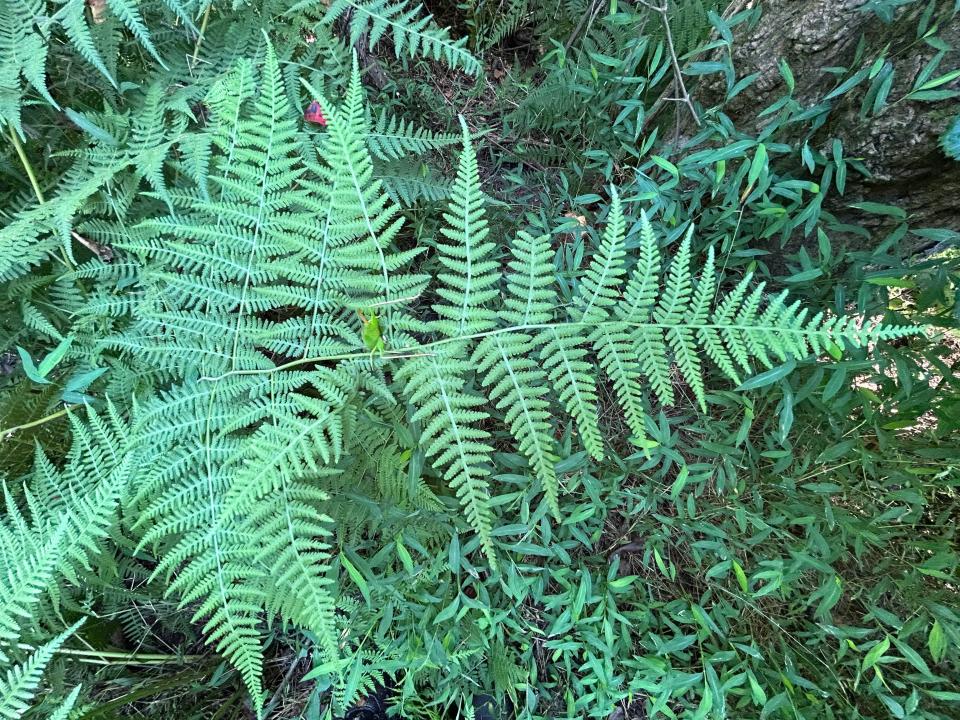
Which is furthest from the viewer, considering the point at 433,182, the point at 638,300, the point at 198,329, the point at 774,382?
the point at 433,182

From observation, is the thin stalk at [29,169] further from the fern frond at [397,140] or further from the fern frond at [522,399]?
the fern frond at [522,399]

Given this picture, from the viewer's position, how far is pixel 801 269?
7.88ft

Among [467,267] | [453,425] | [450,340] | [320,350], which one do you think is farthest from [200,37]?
[453,425]

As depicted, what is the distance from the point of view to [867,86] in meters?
2.08

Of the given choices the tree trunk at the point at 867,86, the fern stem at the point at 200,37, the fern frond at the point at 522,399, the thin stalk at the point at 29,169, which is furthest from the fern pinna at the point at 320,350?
the tree trunk at the point at 867,86

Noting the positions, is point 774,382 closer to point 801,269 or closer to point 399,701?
point 801,269

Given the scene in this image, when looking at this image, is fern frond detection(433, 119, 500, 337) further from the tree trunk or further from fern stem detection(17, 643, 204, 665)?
fern stem detection(17, 643, 204, 665)

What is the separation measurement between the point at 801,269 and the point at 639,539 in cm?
139

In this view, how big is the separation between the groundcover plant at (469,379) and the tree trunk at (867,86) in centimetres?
A: 1

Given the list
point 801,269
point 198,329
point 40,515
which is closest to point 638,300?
point 801,269

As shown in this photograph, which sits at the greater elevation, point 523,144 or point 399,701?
point 523,144

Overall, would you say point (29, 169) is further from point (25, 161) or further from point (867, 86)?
point (867, 86)

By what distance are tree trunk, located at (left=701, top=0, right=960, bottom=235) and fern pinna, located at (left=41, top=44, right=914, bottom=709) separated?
69 centimetres

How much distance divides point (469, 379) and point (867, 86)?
6.22 feet
